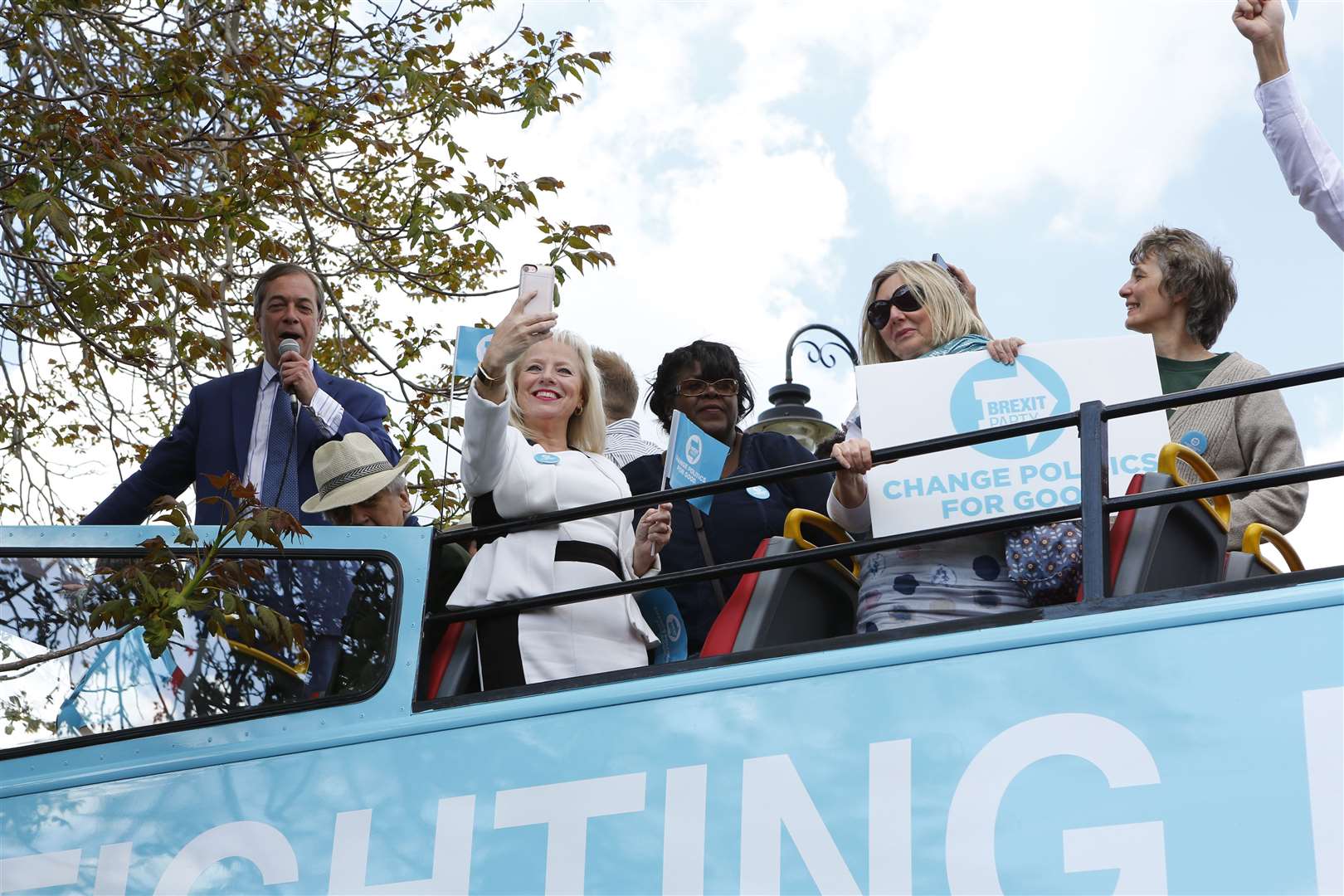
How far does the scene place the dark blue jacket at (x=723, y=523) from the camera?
4.36 m

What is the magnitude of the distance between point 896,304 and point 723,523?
32.9 inches

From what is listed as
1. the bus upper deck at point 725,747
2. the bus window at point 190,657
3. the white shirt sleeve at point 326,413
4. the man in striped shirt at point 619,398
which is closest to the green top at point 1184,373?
the bus upper deck at point 725,747

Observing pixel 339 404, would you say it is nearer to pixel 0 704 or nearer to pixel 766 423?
pixel 0 704

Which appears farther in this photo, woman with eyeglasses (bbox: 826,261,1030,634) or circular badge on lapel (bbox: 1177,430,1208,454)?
circular badge on lapel (bbox: 1177,430,1208,454)

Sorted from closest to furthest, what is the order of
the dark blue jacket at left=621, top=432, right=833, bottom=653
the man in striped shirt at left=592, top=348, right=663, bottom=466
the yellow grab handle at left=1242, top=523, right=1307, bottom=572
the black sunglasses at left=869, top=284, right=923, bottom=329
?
the yellow grab handle at left=1242, top=523, right=1307, bottom=572, the black sunglasses at left=869, top=284, right=923, bottom=329, the dark blue jacket at left=621, top=432, right=833, bottom=653, the man in striped shirt at left=592, top=348, right=663, bottom=466

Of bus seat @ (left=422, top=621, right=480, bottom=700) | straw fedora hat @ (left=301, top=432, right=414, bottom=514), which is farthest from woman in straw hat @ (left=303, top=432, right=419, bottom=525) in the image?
bus seat @ (left=422, top=621, right=480, bottom=700)

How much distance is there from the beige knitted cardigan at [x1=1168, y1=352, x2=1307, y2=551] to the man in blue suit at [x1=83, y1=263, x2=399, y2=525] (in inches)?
97.1

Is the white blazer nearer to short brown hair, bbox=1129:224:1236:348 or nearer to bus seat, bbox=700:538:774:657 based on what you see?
bus seat, bbox=700:538:774:657

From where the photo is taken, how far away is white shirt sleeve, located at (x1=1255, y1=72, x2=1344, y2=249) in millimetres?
3908

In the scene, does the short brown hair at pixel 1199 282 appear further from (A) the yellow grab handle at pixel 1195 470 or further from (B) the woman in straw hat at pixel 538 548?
(B) the woman in straw hat at pixel 538 548

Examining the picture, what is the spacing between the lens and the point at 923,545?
147 inches

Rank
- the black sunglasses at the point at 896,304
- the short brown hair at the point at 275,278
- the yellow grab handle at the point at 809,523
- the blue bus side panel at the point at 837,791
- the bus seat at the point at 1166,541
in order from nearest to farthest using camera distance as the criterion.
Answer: the blue bus side panel at the point at 837,791 → the bus seat at the point at 1166,541 → the yellow grab handle at the point at 809,523 → the black sunglasses at the point at 896,304 → the short brown hair at the point at 275,278

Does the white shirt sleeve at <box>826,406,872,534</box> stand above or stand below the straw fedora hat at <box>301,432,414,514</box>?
below

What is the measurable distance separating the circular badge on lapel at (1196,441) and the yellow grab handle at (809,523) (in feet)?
3.12
